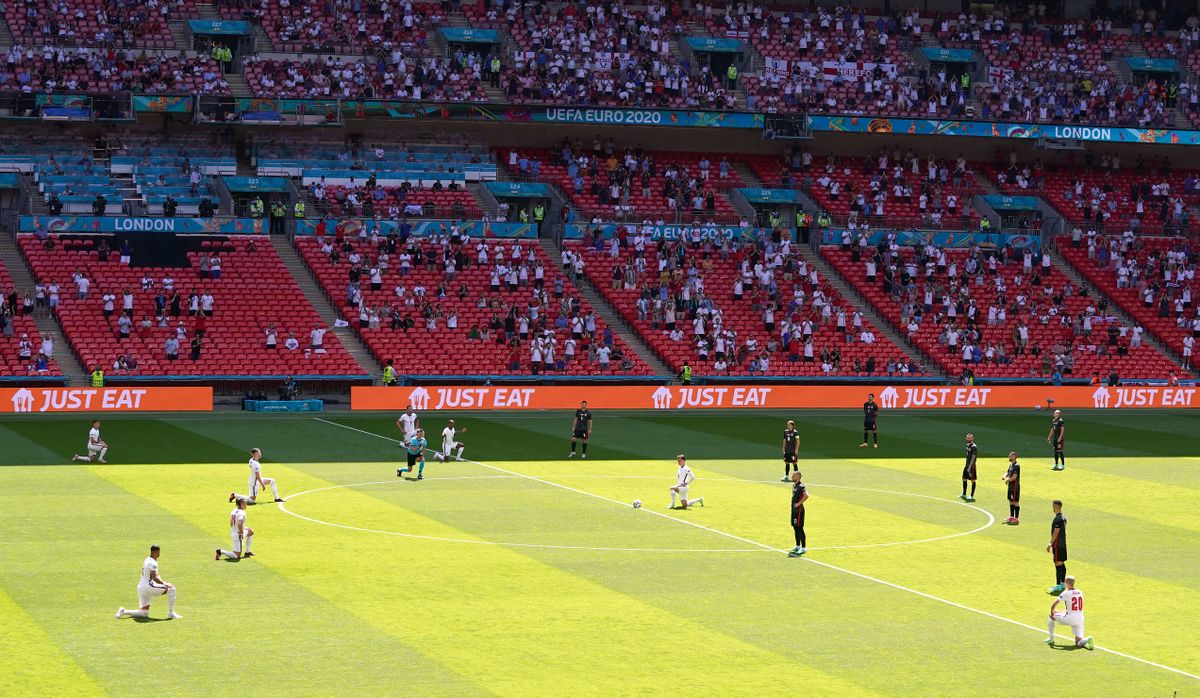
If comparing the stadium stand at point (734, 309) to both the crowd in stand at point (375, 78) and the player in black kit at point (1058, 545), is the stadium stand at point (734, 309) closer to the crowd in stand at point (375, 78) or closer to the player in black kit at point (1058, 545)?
the crowd in stand at point (375, 78)

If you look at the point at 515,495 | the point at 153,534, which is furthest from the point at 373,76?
the point at 153,534

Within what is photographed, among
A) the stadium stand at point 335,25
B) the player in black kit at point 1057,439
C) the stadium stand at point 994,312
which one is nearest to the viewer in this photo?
the player in black kit at point 1057,439

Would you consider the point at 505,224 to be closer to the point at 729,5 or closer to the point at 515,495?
the point at 729,5

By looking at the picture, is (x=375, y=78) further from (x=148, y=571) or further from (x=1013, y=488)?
(x=148, y=571)

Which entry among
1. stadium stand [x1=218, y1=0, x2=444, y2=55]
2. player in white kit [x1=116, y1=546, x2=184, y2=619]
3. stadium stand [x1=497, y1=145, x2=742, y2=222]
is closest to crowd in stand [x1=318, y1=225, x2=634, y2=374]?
stadium stand [x1=497, y1=145, x2=742, y2=222]

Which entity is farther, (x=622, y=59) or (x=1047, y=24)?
(x=1047, y=24)

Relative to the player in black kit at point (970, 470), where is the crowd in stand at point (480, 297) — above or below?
above

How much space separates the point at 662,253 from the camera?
75.7 metres

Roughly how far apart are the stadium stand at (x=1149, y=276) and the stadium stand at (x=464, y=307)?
25.6 meters

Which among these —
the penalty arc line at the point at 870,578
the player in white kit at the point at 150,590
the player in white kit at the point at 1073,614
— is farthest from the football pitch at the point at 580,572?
the player in white kit at the point at 1073,614

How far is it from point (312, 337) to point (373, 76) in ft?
58.3

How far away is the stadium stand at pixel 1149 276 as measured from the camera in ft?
255

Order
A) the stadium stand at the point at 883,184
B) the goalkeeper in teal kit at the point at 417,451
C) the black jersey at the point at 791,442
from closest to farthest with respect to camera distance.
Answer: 1. the goalkeeper in teal kit at the point at 417,451
2. the black jersey at the point at 791,442
3. the stadium stand at the point at 883,184

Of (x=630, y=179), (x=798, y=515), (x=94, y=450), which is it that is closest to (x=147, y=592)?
(x=798, y=515)
